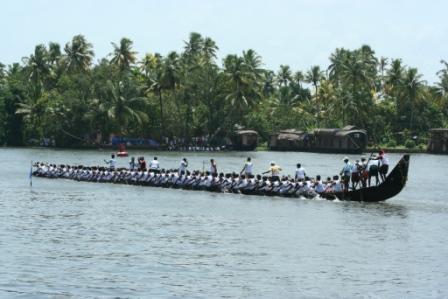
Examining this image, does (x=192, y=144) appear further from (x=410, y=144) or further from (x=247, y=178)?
(x=247, y=178)

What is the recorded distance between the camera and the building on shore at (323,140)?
347ft

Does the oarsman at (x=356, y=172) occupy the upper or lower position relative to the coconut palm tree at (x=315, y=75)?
lower

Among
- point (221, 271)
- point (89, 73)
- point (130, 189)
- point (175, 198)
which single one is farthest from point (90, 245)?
point (89, 73)

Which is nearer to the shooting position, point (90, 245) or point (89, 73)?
point (90, 245)

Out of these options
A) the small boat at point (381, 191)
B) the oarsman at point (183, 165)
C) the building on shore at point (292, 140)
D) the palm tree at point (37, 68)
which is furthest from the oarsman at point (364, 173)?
the palm tree at point (37, 68)

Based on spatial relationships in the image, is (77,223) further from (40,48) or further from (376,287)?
(40,48)

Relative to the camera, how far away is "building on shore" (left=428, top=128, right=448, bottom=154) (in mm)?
108594

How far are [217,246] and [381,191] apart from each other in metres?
13.7

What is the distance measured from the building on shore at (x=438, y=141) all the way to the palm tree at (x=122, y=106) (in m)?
35.2

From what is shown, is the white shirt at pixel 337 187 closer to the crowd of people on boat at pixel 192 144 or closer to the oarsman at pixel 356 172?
the oarsman at pixel 356 172

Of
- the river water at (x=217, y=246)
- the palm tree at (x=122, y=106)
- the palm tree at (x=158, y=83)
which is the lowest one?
the river water at (x=217, y=246)

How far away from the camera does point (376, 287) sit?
23.5m

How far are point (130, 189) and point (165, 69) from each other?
188ft

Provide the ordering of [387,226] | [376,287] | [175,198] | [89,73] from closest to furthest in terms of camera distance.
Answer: [376,287] < [387,226] < [175,198] < [89,73]
